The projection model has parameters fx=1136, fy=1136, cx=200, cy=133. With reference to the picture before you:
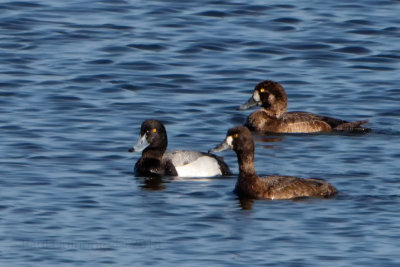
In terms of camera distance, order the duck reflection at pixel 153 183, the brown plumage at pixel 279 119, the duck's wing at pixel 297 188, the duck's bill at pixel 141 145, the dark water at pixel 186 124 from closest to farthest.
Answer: the dark water at pixel 186 124 → the duck's wing at pixel 297 188 → the duck reflection at pixel 153 183 → the duck's bill at pixel 141 145 → the brown plumage at pixel 279 119

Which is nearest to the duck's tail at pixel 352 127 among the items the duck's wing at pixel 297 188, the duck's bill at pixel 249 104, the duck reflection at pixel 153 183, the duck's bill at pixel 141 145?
the duck's bill at pixel 249 104

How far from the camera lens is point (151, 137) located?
17.6 m

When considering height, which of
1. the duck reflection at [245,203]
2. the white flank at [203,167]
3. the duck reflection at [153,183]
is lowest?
the duck reflection at [153,183]

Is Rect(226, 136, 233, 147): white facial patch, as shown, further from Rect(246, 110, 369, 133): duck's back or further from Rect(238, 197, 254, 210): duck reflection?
Rect(246, 110, 369, 133): duck's back

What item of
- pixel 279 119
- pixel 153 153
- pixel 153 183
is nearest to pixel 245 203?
pixel 153 183

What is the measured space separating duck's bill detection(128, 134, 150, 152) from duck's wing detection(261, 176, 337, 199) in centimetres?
274

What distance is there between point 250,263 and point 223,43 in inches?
565

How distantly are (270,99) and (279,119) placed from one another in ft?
1.61

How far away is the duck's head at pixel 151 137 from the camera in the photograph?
691 inches

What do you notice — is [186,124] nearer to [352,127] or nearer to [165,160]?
[352,127]

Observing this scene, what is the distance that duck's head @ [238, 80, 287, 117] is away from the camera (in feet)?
69.3

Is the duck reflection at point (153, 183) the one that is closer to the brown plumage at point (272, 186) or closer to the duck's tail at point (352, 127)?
the brown plumage at point (272, 186)

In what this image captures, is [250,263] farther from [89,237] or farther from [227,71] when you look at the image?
[227,71]

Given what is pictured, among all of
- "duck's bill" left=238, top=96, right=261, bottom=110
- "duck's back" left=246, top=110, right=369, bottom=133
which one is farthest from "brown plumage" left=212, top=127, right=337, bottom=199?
"duck's bill" left=238, top=96, right=261, bottom=110
